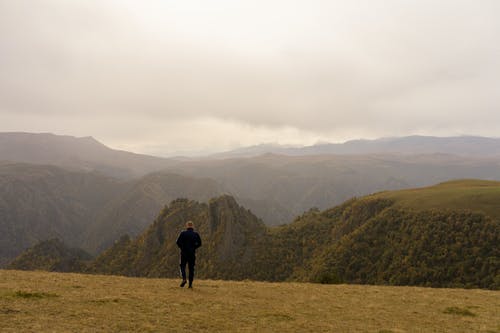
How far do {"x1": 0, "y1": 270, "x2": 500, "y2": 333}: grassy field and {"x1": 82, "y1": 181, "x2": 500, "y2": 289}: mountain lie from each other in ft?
38.4

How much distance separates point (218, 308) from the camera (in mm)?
14062

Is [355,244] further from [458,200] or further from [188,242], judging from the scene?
[188,242]

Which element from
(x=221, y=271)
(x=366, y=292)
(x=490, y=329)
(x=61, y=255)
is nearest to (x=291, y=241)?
(x=221, y=271)

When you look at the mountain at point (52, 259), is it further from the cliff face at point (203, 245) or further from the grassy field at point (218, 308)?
the grassy field at point (218, 308)

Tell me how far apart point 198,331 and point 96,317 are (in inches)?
149

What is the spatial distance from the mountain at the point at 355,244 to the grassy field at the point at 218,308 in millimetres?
11700

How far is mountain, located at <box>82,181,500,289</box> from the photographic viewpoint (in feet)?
149

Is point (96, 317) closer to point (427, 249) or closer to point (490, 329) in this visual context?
point (490, 329)

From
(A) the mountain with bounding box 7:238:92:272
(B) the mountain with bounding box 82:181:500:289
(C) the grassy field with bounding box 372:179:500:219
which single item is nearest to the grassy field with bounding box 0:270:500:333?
(B) the mountain with bounding box 82:181:500:289

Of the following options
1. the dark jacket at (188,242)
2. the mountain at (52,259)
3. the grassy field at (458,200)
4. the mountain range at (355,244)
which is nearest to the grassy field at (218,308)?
the dark jacket at (188,242)

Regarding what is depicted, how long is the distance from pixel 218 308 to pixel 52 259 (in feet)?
393

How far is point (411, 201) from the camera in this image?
216ft

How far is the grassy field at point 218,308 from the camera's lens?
37.5ft

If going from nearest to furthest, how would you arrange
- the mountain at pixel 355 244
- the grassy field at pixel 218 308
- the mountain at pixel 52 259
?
the grassy field at pixel 218 308
the mountain at pixel 355 244
the mountain at pixel 52 259
